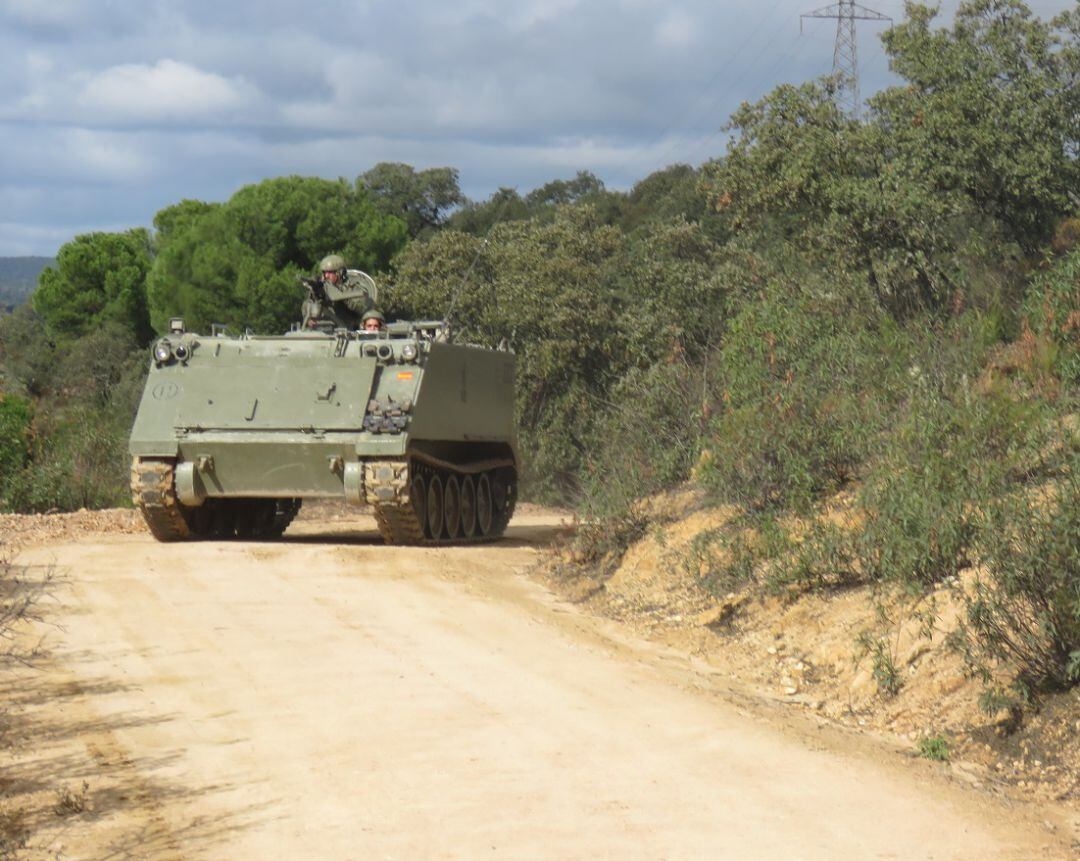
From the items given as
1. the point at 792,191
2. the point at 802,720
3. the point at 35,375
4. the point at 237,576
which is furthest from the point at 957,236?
the point at 35,375

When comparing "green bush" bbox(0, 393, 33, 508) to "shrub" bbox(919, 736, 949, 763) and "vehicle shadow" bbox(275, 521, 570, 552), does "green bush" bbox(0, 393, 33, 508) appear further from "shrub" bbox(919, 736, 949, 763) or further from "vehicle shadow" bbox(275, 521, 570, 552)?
"shrub" bbox(919, 736, 949, 763)

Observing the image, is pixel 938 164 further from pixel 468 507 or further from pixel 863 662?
pixel 863 662

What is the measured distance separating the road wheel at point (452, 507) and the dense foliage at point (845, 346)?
141 cm

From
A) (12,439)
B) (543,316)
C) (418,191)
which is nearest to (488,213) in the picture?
(418,191)

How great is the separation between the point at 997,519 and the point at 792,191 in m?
9.10

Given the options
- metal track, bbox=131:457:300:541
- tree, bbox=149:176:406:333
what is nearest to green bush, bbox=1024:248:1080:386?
metal track, bbox=131:457:300:541

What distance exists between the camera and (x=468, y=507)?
62.7 ft

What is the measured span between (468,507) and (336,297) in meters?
2.88

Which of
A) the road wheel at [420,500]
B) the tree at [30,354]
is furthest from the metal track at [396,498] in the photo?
the tree at [30,354]

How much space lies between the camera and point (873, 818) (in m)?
6.09

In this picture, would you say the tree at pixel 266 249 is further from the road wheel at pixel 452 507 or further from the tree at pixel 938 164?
the tree at pixel 938 164

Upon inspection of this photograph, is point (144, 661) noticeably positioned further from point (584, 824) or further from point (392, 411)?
point (392, 411)

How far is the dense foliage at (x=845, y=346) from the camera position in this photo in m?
9.67

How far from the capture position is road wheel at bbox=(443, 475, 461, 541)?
1816 cm
